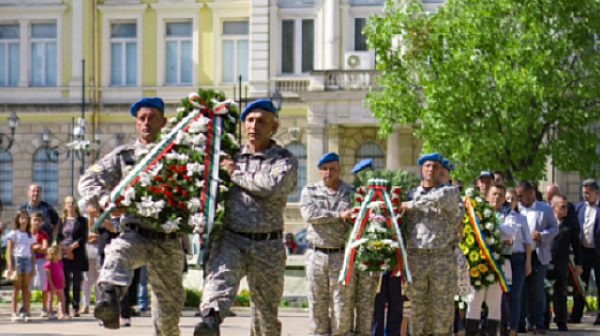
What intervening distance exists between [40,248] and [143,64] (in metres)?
25.3

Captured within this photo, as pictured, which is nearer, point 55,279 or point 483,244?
point 483,244

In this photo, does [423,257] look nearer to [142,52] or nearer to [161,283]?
[161,283]

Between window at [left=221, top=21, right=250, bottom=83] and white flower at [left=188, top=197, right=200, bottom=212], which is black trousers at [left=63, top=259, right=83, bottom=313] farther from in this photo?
window at [left=221, top=21, right=250, bottom=83]

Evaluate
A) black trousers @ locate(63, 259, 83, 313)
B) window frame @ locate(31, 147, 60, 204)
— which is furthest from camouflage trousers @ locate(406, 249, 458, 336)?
window frame @ locate(31, 147, 60, 204)

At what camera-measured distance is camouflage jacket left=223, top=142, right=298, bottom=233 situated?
8750 millimetres

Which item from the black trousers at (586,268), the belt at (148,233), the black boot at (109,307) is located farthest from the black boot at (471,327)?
the black boot at (109,307)

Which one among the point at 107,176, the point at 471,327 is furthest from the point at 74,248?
the point at 107,176

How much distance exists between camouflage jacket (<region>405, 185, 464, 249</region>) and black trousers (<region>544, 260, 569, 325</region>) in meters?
5.04

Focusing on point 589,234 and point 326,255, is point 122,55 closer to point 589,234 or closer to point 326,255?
point 589,234

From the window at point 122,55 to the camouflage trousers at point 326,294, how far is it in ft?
101

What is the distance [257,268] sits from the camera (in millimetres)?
8805

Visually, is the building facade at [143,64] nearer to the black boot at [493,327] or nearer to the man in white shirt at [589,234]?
the man in white shirt at [589,234]

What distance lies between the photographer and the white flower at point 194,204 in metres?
8.75

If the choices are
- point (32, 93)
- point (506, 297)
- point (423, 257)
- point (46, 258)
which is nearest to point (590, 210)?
Result: point (506, 297)
